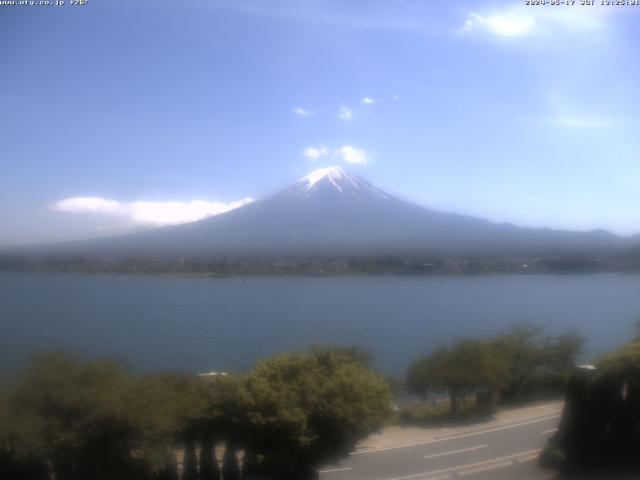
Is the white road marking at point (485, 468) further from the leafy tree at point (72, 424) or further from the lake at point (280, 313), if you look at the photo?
the lake at point (280, 313)

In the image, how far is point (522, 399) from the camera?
8031 mm

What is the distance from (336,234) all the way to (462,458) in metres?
30.5

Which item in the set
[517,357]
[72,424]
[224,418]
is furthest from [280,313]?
[72,424]

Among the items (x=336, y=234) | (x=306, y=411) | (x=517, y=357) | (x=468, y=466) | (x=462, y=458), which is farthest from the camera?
(x=336, y=234)

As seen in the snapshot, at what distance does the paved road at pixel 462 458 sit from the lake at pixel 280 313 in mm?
2400

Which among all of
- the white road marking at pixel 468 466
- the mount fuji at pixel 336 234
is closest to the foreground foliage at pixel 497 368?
the white road marking at pixel 468 466

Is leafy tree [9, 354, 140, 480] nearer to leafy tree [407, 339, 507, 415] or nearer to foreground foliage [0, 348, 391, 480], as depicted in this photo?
foreground foliage [0, 348, 391, 480]

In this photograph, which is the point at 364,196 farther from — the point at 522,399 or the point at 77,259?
the point at 522,399

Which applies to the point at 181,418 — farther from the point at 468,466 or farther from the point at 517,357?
the point at 517,357

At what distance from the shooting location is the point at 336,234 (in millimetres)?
35969

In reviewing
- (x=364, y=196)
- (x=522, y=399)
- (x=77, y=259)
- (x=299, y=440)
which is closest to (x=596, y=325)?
(x=522, y=399)

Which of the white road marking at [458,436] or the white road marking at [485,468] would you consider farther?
the white road marking at [458,436]

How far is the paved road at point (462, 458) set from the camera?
5.14m

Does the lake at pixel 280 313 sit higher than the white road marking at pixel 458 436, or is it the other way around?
the lake at pixel 280 313
